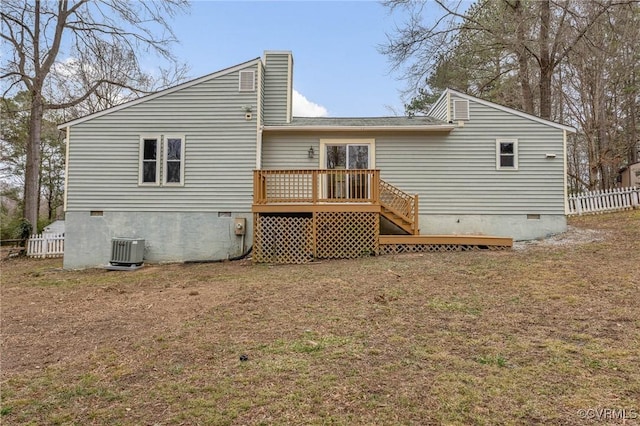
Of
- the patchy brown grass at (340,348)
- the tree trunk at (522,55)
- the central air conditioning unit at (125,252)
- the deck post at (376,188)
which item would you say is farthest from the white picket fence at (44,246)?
the tree trunk at (522,55)

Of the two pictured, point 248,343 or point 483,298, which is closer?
point 248,343

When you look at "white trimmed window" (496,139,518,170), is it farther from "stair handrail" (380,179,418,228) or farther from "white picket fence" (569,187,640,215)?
"white picket fence" (569,187,640,215)

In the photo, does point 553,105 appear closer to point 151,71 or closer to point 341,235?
point 341,235

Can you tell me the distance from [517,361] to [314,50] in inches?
564

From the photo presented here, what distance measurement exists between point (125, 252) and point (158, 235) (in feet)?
3.07

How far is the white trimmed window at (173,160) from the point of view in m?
10.2

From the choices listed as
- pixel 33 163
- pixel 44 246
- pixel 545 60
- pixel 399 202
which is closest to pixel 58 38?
pixel 33 163

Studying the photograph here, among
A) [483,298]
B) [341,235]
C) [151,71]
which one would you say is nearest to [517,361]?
[483,298]

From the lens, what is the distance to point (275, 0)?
11531mm

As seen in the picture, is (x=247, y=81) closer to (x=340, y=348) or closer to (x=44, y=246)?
(x=340, y=348)

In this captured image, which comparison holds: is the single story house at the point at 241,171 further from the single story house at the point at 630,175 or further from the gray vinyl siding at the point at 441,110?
the single story house at the point at 630,175

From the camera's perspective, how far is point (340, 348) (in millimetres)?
3752

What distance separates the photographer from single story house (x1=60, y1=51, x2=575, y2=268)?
33.4 feet

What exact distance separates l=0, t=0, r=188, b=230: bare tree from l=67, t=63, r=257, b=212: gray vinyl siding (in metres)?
7.41
